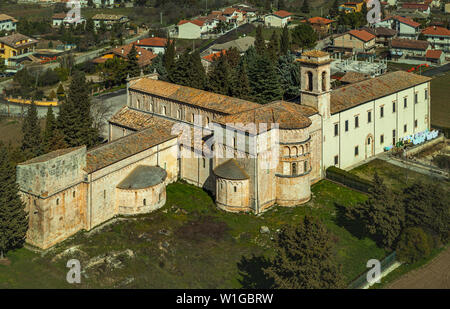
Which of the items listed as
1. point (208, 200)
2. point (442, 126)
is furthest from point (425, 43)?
point (208, 200)

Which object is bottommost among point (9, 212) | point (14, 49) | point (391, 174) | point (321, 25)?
point (391, 174)

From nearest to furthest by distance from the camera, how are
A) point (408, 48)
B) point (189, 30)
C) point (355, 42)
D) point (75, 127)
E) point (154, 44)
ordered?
point (75, 127)
point (408, 48)
point (355, 42)
point (154, 44)
point (189, 30)

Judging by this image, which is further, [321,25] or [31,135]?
[321,25]

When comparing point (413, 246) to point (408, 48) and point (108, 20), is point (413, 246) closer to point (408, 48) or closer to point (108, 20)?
point (408, 48)

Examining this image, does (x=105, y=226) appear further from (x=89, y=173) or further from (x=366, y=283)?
(x=366, y=283)

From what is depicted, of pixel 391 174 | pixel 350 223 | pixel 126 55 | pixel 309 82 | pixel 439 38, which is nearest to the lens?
pixel 350 223

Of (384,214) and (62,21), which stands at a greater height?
(62,21)

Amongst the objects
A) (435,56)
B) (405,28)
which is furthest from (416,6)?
(435,56)

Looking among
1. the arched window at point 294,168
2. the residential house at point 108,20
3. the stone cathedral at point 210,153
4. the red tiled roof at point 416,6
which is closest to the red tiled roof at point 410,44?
the red tiled roof at point 416,6
